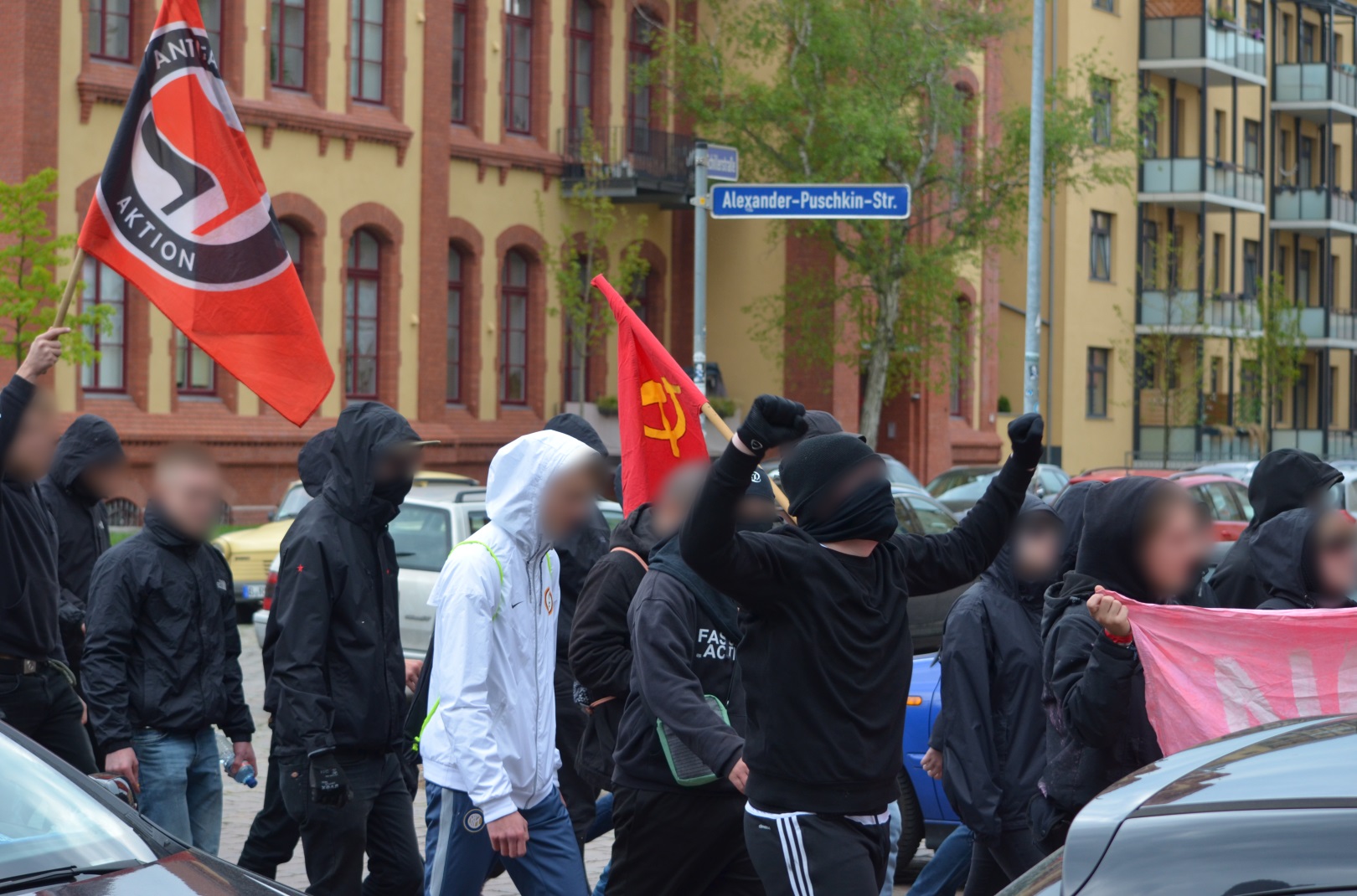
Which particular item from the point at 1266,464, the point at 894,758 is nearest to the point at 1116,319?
the point at 1266,464

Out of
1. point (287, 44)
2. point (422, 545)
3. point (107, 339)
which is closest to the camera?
point (422, 545)

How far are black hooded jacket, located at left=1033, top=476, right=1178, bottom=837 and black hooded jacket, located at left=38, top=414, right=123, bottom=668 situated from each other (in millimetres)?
4364

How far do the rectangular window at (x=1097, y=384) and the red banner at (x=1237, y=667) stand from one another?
41312 mm

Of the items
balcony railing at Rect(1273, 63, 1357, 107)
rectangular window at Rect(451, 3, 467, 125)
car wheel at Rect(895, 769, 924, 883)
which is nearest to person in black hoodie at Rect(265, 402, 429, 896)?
car wheel at Rect(895, 769, 924, 883)

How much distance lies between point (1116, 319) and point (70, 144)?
2977 cm

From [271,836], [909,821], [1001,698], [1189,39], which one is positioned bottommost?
[909,821]

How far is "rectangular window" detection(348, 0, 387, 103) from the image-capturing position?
28.1 meters

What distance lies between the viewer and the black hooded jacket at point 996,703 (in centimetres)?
570

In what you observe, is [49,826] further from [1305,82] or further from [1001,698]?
[1305,82]

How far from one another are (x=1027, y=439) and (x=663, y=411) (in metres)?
2.55

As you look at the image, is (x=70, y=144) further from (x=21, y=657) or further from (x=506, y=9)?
(x=21, y=657)

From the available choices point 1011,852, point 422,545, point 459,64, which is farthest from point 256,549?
point 1011,852

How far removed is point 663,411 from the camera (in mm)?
6855

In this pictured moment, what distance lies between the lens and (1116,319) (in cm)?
4609
